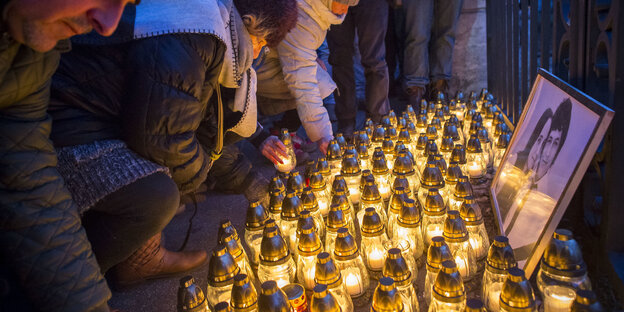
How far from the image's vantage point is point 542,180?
1.59 meters

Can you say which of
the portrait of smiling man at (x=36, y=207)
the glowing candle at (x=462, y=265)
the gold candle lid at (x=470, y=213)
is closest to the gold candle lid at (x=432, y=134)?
the gold candle lid at (x=470, y=213)

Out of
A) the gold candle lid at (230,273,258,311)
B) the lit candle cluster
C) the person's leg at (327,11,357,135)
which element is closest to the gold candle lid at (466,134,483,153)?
the lit candle cluster

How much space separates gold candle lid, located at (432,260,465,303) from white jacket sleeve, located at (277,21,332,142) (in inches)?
64.7

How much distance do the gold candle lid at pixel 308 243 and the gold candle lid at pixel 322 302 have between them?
1.24ft

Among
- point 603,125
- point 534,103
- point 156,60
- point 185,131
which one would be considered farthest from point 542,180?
point 156,60

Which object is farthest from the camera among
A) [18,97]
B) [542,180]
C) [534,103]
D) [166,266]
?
[534,103]

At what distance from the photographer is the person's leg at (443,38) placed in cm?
462

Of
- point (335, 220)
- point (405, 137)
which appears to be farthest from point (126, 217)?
point (405, 137)

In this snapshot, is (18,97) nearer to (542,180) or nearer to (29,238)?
(29,238)

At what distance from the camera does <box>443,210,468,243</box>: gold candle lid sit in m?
1.46

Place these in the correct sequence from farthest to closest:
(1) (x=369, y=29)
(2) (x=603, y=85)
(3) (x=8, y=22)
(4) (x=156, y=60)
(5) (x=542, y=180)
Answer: (1) (x=369, y=29), (2) (x=603, y=85), (5) (x=542, y=180), (4) (x=156, y=60), (3) (x=8, y=22)

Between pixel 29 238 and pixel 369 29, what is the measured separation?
319 cm

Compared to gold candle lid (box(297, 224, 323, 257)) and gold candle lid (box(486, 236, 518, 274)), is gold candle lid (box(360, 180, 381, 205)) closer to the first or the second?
gold candle lid (box(297, 224, 323, 257))

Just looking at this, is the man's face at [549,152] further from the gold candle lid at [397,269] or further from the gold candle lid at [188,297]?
the gold candle lid at [188,297]
